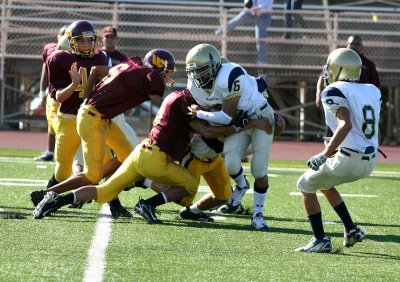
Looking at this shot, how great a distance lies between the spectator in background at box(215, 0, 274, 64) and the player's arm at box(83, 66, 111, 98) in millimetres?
10087

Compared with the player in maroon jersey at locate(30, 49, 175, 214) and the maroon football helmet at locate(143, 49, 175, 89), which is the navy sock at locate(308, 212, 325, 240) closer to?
the player in maroon jersey at locate(30, 49, 175, 214)

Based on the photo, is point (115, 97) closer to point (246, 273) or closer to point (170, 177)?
Answer: point (170, 177)

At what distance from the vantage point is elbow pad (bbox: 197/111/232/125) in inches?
306

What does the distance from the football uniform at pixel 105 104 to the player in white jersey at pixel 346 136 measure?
5.46 feet

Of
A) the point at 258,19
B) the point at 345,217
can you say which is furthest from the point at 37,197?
the point at 258,19

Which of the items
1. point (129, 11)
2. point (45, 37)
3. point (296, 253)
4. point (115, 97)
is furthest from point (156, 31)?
point (296, 253)

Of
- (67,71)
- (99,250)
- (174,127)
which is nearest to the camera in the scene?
(99,250)

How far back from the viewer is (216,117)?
783 cm

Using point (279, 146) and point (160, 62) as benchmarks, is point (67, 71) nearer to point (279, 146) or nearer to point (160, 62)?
point (160, 62)

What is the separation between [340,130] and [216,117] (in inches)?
53.9

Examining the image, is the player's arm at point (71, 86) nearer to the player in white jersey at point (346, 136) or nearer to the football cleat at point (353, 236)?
the player in white jersey at point (346, 136)

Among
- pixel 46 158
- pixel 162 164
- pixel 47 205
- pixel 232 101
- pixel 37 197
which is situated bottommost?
pixel 46 158

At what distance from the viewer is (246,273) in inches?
237

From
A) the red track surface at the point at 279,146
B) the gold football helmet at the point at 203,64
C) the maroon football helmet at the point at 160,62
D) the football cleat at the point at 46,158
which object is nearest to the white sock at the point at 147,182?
the maroon football helmet at the point at 160,62
